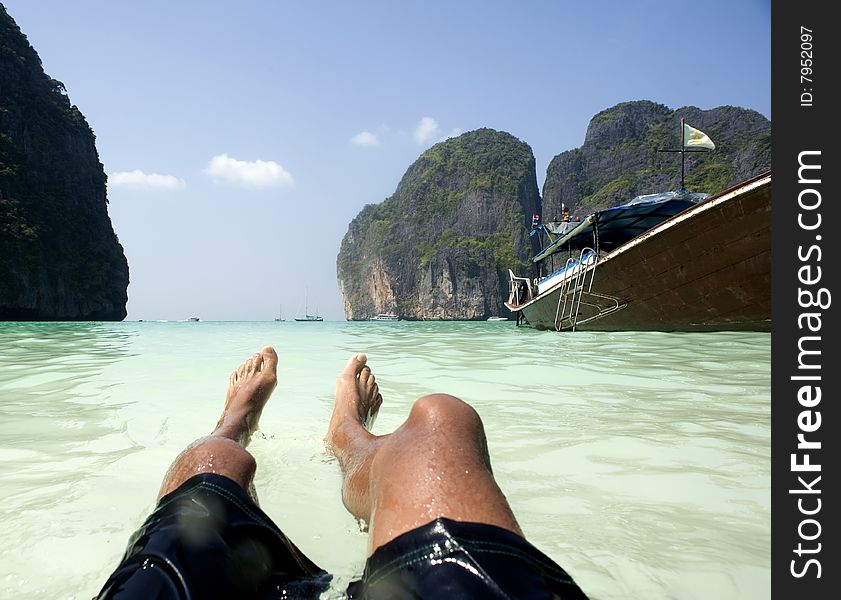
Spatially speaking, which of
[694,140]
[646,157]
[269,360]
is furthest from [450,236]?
[269,360]

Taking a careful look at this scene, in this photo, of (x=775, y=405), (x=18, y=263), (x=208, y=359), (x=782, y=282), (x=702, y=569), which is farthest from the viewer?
(x=18, y=263)

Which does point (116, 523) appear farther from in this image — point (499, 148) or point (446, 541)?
point (499, 148)

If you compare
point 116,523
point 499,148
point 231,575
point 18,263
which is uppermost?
point 499,148

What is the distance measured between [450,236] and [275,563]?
80.4 m

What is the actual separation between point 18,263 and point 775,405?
43799mm

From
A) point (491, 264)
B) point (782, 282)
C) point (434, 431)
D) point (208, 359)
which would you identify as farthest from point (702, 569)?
point (491, 264)

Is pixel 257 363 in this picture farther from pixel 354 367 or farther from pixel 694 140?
pixel 694 140

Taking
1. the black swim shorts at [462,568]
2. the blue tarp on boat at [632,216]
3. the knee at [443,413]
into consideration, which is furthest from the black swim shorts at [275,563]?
Result: the blue tarp on boat at [632,216]

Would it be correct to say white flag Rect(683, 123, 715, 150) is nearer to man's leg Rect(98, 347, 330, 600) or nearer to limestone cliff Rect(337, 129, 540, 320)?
man's leg Rect(98, 347, 330, 600)

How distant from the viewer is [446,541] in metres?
0.60

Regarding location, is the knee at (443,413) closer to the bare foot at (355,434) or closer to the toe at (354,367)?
the bare foot at (355,434)

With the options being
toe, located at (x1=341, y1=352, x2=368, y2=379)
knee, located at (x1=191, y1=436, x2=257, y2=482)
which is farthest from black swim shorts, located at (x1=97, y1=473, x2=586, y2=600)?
toe, located at (x1=341, y1=352, x2=368, y2=379)

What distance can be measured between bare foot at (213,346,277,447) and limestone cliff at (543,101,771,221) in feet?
126

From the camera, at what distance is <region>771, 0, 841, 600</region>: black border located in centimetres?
90
